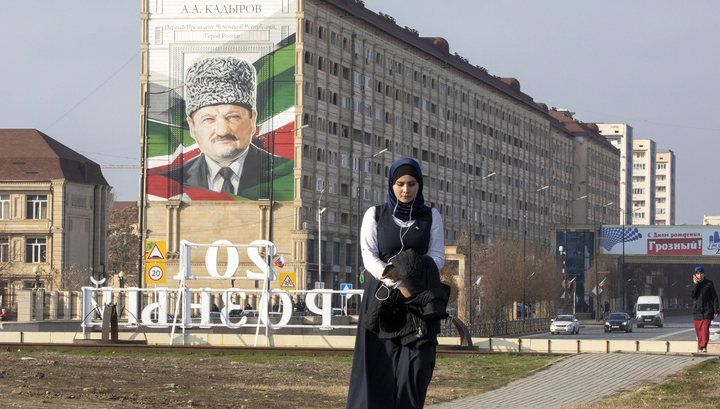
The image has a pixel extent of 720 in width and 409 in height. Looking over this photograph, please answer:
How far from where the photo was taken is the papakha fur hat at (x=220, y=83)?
78.1 m

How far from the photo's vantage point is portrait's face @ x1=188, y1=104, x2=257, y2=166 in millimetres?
77562

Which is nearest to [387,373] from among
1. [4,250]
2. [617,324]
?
[617,324]

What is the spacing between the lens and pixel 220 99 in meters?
78.4

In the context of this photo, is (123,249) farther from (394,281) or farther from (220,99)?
(394,281)

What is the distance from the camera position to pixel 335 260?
3182 inches

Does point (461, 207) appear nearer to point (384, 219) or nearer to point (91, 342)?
point (91, 342)

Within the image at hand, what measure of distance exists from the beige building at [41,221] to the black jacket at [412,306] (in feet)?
210

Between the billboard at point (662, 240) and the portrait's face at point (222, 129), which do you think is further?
the billboard at point (662, 240)

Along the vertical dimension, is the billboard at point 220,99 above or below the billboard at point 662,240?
above

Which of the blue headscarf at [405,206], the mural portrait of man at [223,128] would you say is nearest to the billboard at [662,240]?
the mural portrait of man at [223,128]

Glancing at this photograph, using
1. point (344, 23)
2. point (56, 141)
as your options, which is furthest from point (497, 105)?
point (56, 141)

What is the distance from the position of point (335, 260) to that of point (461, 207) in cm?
2927

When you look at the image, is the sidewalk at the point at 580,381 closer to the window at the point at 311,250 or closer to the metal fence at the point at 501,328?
the metal fence at the point at 501,328

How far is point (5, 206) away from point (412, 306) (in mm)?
67620
